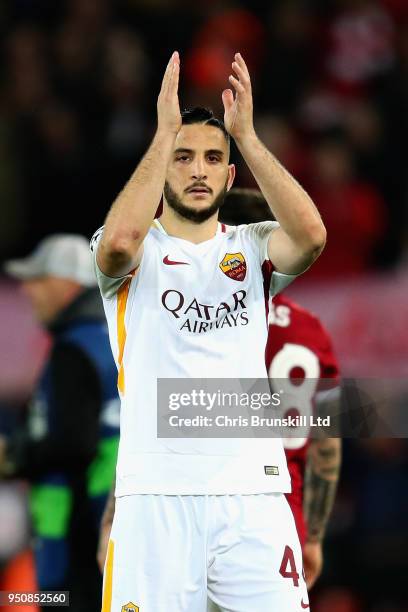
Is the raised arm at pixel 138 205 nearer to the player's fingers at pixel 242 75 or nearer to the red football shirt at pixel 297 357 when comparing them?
the player's fingers at pixel 242 75

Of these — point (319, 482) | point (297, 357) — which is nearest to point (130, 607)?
point (297, 357)

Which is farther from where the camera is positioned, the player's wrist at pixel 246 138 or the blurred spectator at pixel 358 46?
the blurred spectator at pixel 358 46

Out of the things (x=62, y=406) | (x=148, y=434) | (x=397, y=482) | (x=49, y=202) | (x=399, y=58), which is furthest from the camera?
(x=399, y=58)

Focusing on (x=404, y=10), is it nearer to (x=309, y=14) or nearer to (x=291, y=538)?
(x=309, y=14)

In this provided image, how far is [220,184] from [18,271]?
2.37 metres

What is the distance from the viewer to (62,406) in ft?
18.6

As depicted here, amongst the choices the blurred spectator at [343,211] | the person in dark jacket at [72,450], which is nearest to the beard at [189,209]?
the person in dark jacket at [72,450]

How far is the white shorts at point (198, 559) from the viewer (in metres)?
3.93

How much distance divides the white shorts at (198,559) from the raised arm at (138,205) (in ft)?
2.51

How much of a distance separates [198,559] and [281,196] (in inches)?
46.1

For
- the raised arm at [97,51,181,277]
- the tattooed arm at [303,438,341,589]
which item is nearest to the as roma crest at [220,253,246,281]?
the raised arm at [97,51,181,277]

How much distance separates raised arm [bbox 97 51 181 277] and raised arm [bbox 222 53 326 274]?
8.0 inches

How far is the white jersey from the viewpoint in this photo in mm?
4027

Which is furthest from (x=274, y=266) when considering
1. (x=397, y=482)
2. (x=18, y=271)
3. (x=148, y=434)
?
(x=397, y=482)
